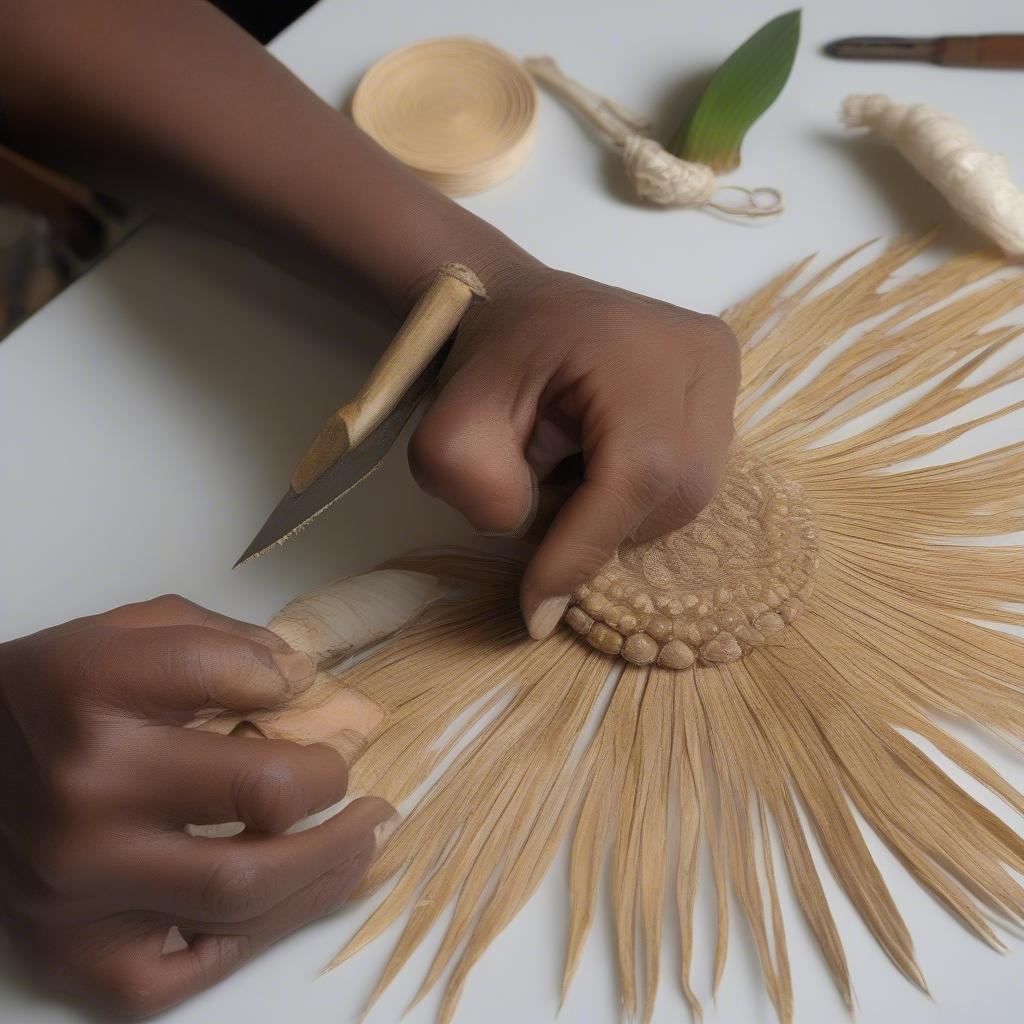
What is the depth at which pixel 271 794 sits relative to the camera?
0.74m

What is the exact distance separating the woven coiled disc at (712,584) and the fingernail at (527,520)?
66mm

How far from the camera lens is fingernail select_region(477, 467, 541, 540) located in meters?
0.87

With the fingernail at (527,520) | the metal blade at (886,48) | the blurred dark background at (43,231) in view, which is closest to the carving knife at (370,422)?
the fingernail at (527,520)

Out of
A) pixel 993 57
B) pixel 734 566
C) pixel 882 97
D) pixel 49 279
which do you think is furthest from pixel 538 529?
pixel 49 279

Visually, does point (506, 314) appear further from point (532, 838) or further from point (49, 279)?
point (49, 279)

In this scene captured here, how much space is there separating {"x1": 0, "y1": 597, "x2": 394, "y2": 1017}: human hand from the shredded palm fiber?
99 millimetres

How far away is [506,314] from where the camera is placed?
0.92 meters

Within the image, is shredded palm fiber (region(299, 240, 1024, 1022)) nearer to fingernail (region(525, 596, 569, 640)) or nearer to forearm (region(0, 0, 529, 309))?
fingernail (region(525, 596, 569, 640))

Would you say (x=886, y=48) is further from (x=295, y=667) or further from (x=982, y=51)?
(x=295, y=667)

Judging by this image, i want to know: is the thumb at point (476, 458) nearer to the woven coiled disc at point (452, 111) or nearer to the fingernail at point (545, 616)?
the fingernail at point (545, 616)

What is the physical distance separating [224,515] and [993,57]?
3.00 feet

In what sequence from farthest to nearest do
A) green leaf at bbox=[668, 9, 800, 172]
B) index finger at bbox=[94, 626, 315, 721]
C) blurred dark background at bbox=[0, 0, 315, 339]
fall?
blurred dark background at bbox=[0, 0, 315, 339] < green leaf at bbox=[668, 9, 800, 172] < index finger at bbox=[94, 626, 315, 721]

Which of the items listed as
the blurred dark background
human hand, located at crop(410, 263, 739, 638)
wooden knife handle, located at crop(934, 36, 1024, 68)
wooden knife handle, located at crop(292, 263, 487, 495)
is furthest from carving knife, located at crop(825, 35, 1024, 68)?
the blurred dark background

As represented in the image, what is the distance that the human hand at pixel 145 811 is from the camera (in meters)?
0.73
